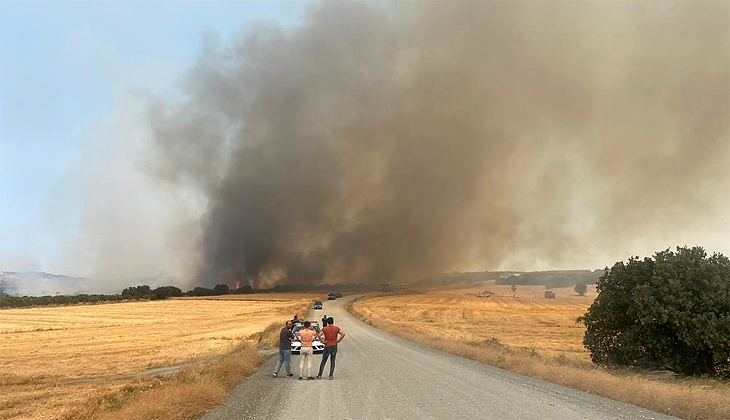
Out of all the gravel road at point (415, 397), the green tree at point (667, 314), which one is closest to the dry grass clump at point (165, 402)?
the gravel road at point (415, 397)

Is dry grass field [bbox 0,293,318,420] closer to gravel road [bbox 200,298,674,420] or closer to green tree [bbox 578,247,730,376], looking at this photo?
gravel road [bbox 200,298,674,420]

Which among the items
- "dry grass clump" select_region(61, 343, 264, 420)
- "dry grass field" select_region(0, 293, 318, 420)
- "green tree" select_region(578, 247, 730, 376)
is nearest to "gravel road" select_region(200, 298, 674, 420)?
"dry grass clump" select_region(61, 343, 264, 420)

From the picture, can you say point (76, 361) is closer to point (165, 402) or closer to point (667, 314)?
point (165, 402)

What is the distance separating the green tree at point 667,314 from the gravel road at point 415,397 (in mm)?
6428

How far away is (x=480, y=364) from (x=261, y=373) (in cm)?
955

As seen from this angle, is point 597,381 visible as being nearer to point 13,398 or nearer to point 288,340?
point 288,340

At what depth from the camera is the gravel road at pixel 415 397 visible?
11.0 m

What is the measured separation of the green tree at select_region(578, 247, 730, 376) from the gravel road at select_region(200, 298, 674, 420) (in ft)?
21.1

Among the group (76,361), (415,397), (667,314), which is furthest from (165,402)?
(76,361)

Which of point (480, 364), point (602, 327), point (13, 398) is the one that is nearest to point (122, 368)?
point (13, 398)

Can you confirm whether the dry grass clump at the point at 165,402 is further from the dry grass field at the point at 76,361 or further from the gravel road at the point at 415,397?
the dry grass field at the point at 76,361

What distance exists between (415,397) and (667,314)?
1253 cm

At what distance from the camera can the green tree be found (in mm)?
18672

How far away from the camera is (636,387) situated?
45.0 ft
